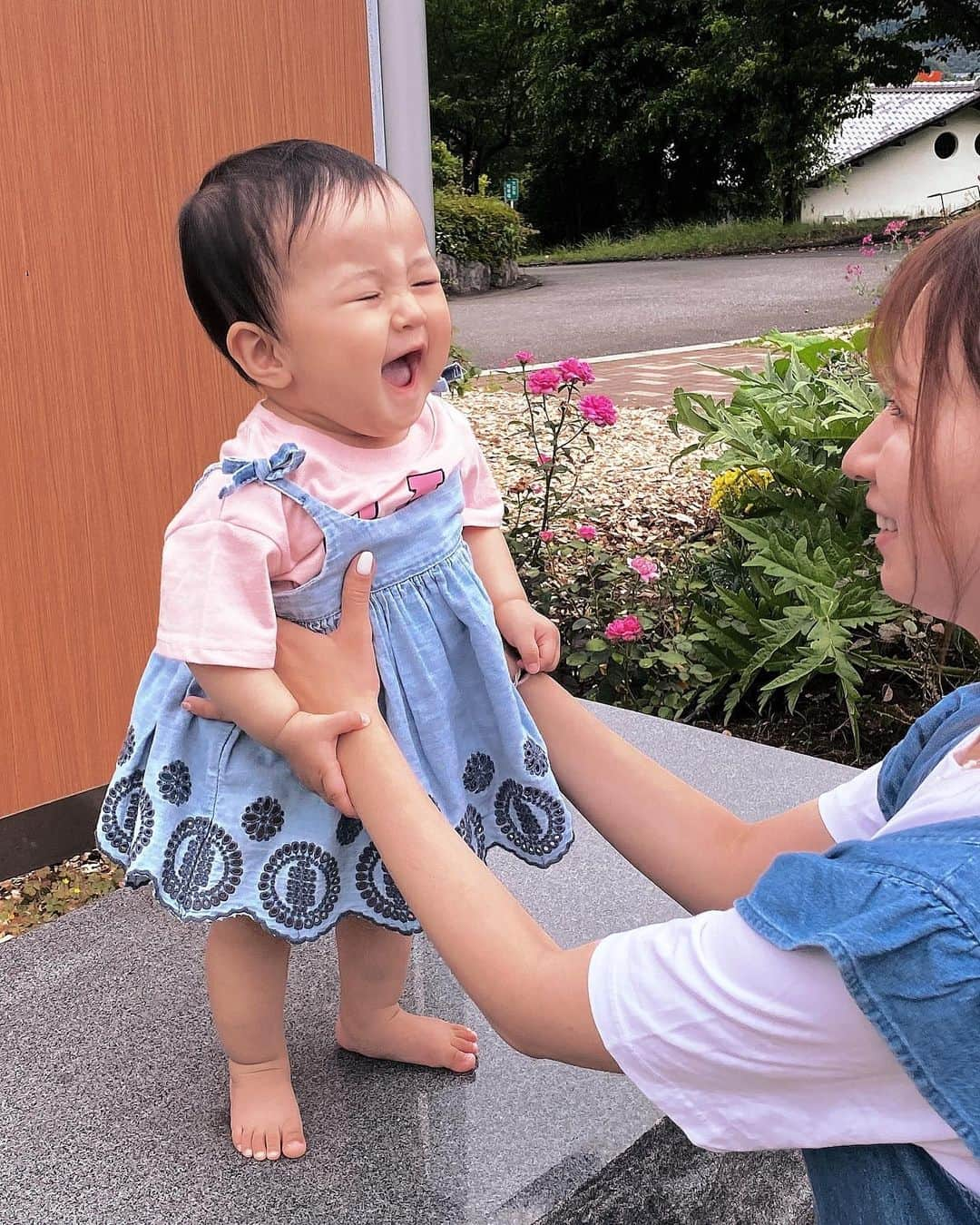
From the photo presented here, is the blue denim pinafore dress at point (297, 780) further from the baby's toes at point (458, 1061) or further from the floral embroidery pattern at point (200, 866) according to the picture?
the baby's toes at point (458, 1061)

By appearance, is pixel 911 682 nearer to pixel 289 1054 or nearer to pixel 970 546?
pixel 289 1054

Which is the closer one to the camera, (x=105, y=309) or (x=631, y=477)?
(x=105, y=309)

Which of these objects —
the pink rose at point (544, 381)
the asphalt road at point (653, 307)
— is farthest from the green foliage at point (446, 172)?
the pink rose at point (544, 381)

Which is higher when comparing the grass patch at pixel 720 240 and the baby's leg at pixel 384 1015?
the grass patch at pixel 720 240

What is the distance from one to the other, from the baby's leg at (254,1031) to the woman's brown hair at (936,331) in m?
0.87

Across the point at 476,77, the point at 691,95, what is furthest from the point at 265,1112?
the point at 476,77

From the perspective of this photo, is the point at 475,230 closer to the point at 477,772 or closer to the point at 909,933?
the point at 477,772

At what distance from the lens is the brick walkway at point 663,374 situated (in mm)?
7746

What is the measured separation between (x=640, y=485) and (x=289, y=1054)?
4.10 metres

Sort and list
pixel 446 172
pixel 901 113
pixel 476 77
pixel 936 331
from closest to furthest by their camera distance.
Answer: pixel 936 331, pixel 446 172, pixel 901 113, pixel 476 77

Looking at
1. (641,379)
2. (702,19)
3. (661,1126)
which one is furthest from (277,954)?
(702,19)

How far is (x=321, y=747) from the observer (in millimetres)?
1231

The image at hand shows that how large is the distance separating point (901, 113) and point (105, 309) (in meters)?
39.3

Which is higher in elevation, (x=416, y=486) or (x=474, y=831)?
(x=416, y=486)
